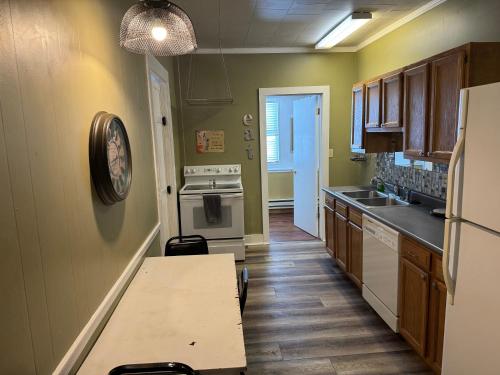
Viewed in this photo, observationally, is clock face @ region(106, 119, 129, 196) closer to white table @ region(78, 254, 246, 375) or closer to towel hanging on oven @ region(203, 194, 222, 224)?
white table @ region(78, 254, 246, 375)

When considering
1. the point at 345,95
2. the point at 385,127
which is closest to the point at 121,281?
the point at 385,127

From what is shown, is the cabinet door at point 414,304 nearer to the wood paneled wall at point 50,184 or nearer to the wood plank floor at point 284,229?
the wood paneled wall at point 50,184

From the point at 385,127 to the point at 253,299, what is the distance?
1976 mm

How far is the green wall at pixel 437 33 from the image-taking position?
7.80 feet

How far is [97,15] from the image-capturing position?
1.73 meters

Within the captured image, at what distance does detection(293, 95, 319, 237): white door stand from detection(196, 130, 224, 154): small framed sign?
1264mm

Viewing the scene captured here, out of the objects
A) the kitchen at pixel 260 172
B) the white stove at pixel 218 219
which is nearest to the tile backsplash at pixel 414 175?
the kitchen at pixel 260 172

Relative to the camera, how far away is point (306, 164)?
16.6 feet

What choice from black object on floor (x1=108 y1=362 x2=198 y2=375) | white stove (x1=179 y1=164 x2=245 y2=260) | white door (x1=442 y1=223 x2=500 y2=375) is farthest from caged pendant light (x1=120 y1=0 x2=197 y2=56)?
white stove (x1=179 y1=164 x2=245 y2=260)

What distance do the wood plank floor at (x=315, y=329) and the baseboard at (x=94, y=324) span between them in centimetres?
103

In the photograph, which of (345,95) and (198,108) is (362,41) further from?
(198,108)

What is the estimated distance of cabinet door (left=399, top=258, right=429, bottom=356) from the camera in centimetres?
212

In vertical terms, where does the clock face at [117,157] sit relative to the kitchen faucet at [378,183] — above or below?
above

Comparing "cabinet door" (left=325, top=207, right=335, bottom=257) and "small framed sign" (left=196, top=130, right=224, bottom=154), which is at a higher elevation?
"small framed sign" (left=196, top=130, right=224, bottom=154)
